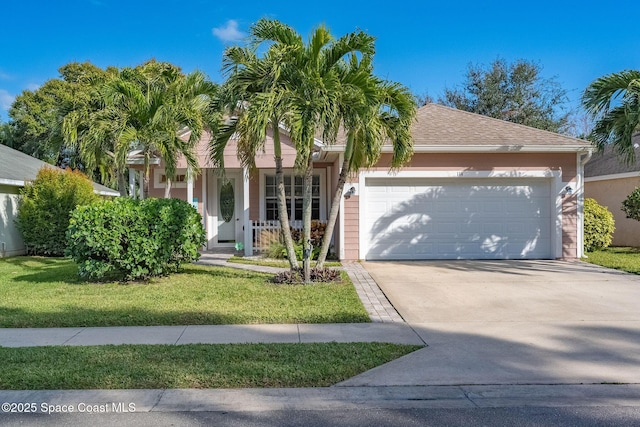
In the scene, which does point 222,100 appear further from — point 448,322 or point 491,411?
point 491,411

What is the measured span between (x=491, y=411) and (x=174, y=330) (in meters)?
4.15

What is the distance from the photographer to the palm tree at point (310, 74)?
768 cm

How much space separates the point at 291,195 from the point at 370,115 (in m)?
7.67

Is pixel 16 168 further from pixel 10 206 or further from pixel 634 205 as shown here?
pixel 634 205

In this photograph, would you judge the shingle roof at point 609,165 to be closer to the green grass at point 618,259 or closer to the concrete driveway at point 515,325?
the green grass at point 618,259

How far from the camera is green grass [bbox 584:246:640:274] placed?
11447 millimetres

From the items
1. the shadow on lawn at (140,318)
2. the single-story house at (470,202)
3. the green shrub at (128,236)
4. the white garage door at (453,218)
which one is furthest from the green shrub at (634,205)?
the green shrub at (128,236)

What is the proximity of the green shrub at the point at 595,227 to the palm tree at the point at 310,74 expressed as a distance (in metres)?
10.3

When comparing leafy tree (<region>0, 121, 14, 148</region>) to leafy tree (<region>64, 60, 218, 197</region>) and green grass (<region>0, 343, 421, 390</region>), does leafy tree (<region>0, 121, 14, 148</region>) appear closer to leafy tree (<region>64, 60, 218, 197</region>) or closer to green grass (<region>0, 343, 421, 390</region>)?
leafy tree (<region>64, 60, 218, 197</region>)

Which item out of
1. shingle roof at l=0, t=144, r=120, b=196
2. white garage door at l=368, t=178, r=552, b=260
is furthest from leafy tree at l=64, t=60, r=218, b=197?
shingle roof at l=0, t=144, r=120, b=196

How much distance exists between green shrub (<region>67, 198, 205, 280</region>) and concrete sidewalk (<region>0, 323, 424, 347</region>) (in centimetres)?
277

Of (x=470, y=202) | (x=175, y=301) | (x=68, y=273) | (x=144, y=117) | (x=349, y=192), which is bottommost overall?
(x=175, y=301)

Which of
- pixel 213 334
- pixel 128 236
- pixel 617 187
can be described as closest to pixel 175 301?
pixel 128 236

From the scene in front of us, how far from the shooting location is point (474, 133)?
1372 centimetres
